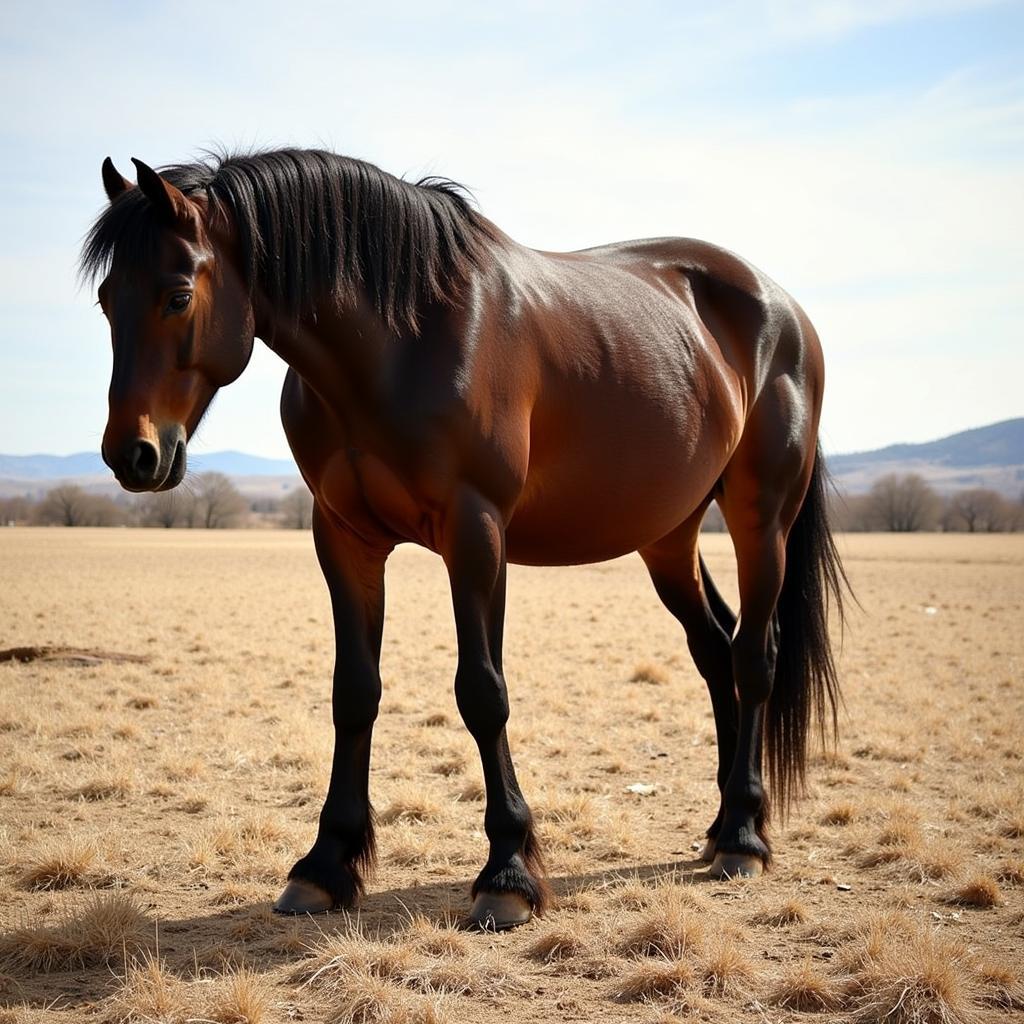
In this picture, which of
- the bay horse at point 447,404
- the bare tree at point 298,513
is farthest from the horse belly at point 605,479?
the bare tree at point 298,513

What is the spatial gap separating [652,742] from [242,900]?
4.98 metres

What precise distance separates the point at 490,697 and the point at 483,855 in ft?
5.48

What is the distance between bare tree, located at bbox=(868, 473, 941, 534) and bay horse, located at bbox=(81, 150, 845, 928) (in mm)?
101415

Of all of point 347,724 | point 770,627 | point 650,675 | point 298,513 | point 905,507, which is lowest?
point 650,675

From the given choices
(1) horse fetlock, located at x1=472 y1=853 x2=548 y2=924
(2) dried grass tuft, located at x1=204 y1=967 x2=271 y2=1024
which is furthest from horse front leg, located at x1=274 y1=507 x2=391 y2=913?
(2) dried grass tuft, located at x1=204 y1=967 x2=271 y2=1024

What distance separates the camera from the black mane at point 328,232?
402cm

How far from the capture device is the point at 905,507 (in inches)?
4045

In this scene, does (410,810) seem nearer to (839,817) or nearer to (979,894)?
(839,817)

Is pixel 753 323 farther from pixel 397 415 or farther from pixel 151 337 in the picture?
pixel 151 337

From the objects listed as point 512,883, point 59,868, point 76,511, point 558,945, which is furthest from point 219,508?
point 558,945

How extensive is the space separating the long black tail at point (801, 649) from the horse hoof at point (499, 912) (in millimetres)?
1997

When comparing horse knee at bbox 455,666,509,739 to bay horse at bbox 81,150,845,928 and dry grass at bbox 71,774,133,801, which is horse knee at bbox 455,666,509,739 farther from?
dry grass at bbox 71,774,133,801

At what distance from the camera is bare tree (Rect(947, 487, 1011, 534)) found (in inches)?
4092

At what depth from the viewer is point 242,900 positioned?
473 cm
